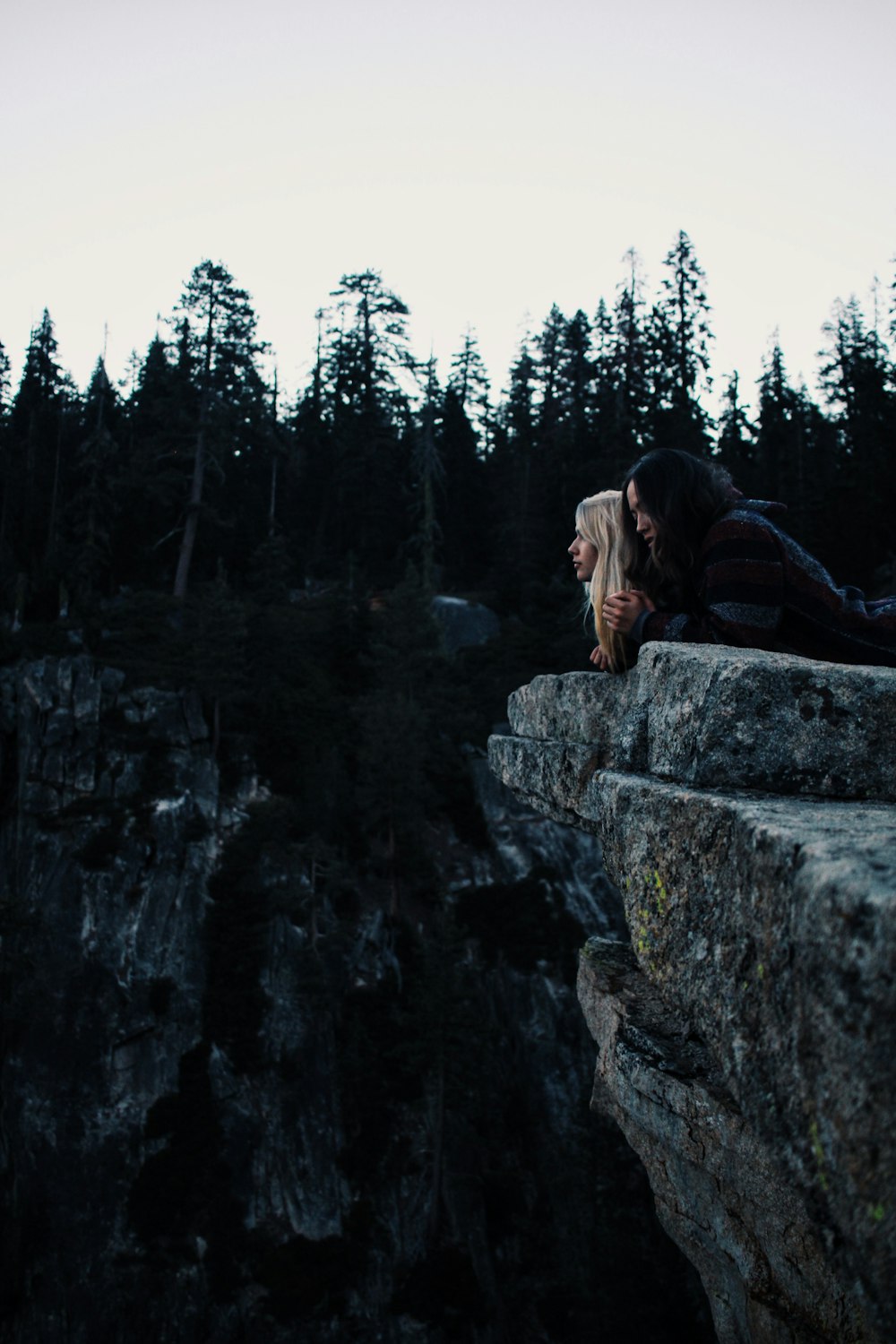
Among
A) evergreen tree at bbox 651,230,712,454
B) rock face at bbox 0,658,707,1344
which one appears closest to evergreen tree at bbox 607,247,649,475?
evergreen tree at bbox 651,230,712,454

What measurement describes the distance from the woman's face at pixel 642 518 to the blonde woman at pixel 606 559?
183 millimetres

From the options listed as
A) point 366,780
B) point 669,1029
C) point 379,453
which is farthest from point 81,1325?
point 379,453

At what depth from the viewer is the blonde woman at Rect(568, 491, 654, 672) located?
4.00 m

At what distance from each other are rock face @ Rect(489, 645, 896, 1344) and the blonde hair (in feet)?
1.12

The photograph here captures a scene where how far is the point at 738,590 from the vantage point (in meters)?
3.42

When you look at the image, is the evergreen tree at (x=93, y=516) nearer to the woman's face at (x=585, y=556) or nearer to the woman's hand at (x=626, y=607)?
the woman's face at (x=585, y=556)

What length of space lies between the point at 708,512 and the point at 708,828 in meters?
1.85

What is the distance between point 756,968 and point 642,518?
226 centimetres

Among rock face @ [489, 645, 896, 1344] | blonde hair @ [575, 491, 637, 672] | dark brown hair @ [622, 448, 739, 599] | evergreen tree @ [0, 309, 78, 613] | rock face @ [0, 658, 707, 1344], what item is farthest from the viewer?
evergreen tree @ [0, 309, 78, 613]

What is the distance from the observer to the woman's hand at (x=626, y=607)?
3.75 metres

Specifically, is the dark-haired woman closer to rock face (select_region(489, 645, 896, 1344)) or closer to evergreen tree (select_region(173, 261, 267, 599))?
rock face (select_region(489, 645, 896, 1344))

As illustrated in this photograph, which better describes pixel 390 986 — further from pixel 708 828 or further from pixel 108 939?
pixel 708 828

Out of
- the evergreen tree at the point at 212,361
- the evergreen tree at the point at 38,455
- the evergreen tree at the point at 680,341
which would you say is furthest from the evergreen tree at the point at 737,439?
the evergreen tree at the point at 38,455

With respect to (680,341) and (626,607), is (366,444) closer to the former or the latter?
(680,341)
